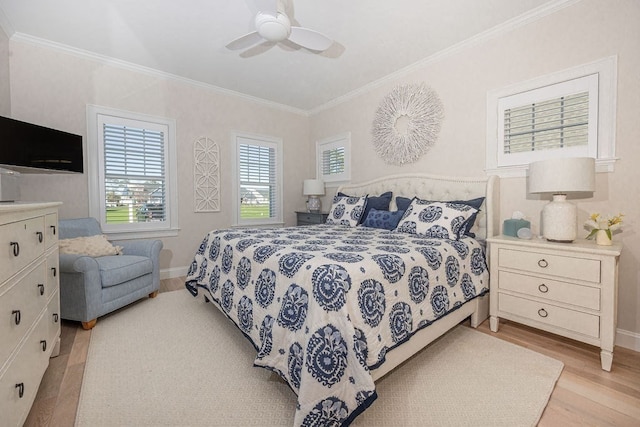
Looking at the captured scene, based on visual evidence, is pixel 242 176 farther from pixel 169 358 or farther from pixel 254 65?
pixel 169 358

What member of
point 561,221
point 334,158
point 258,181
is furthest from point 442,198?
point 258,181

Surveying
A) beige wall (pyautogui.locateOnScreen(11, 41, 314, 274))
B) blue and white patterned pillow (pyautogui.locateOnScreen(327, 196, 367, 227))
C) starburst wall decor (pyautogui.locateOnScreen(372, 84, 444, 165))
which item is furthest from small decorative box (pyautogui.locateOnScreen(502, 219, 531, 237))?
beige wall (pyautogui.locateOnScreen(11, 41, 314, 274))

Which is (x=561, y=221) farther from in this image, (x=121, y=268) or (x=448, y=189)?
(x=121, y=268)

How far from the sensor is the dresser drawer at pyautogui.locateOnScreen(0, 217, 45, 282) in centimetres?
106

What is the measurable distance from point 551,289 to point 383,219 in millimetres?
1552

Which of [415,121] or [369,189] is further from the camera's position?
[369,189]

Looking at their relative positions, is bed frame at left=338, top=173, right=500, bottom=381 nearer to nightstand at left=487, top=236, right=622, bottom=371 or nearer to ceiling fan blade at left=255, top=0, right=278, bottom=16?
nightstand at left=487, top=236, right=622, bottom=371

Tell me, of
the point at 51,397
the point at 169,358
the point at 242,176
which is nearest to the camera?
the point at 51,397

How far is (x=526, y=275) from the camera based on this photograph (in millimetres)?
2090

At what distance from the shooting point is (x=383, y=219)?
311 centimetres

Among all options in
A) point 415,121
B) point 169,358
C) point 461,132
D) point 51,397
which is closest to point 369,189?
point 415,121

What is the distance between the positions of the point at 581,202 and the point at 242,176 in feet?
13.2

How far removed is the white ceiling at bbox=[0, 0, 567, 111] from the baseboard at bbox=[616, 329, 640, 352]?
2646mm

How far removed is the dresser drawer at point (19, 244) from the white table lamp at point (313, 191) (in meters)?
3.37
